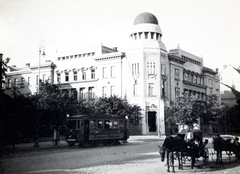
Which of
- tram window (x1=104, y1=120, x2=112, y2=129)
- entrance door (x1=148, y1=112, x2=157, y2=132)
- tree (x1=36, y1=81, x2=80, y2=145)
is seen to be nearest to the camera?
tree (x1=36, y1=81, x2=80, y2=145)

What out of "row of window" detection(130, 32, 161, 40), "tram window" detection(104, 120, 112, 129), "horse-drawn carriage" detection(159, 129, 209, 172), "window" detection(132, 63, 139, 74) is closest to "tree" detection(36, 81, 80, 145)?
"tram window" detection(104, 120, 112, 129)

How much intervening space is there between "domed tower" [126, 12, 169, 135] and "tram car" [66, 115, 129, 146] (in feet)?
40.9

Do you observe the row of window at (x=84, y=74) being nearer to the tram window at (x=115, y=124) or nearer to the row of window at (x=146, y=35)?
the row of window at (x=146, y=35)

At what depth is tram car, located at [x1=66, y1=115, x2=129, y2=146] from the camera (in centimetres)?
1948

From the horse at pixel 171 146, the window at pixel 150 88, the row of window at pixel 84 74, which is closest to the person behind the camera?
the horse at pixel 171 146

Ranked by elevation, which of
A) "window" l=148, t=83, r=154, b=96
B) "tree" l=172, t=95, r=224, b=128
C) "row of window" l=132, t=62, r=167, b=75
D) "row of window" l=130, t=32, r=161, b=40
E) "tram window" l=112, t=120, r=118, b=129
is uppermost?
"row of window" l=130, t=32, r=161, b=40

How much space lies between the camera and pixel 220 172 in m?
9.41

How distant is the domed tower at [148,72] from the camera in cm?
3397

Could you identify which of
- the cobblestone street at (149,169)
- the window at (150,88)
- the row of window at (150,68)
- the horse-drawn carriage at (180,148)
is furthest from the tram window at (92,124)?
the window at (150,88)

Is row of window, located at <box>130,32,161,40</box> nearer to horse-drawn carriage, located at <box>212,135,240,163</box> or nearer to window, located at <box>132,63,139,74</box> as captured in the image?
A: window, located at <box>132,63,139,74</box>

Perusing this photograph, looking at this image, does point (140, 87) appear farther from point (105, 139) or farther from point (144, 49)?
point (105, 139)

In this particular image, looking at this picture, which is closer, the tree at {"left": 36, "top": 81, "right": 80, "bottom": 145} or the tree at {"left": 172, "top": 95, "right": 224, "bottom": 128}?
the tree at {"left": 36, "top": 81, "right": 80, "bottom": 145}

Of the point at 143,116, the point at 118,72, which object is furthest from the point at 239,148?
the point at 118,72

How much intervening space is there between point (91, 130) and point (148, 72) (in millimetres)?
16973
